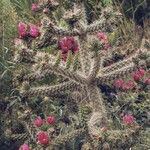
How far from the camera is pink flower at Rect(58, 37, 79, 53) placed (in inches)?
206

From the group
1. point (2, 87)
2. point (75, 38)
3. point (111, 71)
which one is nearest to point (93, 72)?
point (111, 71)

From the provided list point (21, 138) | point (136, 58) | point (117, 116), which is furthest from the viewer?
point (117, 116)

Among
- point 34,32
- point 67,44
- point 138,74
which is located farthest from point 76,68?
point 138,74

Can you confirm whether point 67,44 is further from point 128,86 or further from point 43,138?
point 43,138

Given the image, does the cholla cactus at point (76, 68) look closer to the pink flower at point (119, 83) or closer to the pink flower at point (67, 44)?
the pink flower at point (67, 44)

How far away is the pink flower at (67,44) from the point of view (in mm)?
5242

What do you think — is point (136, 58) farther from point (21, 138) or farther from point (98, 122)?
point (21, 138)

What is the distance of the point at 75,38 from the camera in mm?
5094

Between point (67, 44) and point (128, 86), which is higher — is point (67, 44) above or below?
above

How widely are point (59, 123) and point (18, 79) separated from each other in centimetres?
87

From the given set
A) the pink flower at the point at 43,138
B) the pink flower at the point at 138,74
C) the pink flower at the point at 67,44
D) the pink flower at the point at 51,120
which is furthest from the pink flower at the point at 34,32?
the pink flower at the point at 138,74

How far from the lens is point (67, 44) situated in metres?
5.25

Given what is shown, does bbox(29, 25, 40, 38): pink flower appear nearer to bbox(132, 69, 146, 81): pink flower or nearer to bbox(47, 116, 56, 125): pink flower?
bbox(47, 116, 56, 125): pink flower

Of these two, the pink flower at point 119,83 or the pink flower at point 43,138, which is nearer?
the pink flower at point 43,138
